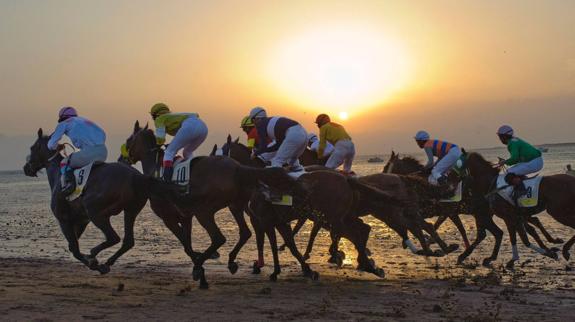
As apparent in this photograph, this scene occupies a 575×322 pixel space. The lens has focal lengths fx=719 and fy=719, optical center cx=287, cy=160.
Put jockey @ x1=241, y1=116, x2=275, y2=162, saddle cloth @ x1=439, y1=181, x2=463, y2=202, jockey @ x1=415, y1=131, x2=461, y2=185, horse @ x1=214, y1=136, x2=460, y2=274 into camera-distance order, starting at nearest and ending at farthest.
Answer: horse @ x1=214, y1=136, x2=460, y2=274 → jockey @ x1=241, y1=116, x2=275, y2=162 → saddle cloth @ x1=439, y1=181, x2=463, y2=202 → jockey @ x1=415, y1=131, x2=461, y2=185

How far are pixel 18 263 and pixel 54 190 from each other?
2.65 meters

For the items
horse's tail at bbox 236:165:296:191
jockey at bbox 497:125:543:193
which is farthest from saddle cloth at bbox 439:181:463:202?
horse's tail at bbox 236:165:296:191

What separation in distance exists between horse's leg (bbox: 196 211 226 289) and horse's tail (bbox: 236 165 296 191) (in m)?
0.69

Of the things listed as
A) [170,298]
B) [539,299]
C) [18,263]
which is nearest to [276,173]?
[170,298]

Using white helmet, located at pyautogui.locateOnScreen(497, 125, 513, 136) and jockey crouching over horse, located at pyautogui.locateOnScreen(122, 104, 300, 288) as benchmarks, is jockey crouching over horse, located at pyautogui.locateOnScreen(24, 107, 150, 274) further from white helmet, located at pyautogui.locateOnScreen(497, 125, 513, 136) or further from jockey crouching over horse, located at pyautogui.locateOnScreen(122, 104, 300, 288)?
white helmet, located at pyautogui.locateOnScreen(497, 125, 513, 136)

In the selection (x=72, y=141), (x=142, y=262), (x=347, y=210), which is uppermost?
(x=72, y=141)

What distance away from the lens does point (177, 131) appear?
441 inches

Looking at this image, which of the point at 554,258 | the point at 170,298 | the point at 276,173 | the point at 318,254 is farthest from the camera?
the point at 318,254

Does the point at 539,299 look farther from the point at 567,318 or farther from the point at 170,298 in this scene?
the point at 170,298

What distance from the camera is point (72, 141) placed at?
11.1m

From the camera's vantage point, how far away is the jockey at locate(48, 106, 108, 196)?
10.7 metres

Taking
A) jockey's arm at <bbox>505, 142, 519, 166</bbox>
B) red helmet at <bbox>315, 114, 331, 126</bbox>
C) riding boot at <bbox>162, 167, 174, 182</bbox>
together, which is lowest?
riding boot at <bbox>162, 167, 174, 182</bbox>

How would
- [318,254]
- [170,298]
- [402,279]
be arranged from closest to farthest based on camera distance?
[170,298] < [402,279] < [318,254]

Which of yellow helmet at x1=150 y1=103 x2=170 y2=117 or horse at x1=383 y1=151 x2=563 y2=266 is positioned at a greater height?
yellow helmet at x1=150 y1=103 x2=170 y2=117
